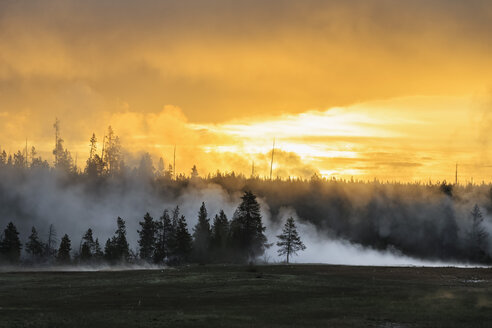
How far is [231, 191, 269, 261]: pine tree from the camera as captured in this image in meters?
181

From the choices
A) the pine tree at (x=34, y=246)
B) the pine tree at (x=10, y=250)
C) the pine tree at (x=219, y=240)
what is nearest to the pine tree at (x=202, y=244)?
the pine tree at (x=219, y=240)

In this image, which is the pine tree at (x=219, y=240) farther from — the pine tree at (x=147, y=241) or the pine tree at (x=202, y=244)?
the pine tree at (x=147, y=241)

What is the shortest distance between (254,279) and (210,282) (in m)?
7.75

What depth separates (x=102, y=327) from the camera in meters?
57.1

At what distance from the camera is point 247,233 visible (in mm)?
180750

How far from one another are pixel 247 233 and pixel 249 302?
10474 cm

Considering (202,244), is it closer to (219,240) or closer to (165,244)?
(219,240)

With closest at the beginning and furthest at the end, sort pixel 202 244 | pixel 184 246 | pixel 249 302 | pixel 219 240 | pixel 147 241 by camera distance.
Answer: pixel 249 302
pixel 184 246
pixel 219 240
pixel 147 241
pixel 202 244

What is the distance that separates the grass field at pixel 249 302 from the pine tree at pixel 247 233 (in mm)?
68416

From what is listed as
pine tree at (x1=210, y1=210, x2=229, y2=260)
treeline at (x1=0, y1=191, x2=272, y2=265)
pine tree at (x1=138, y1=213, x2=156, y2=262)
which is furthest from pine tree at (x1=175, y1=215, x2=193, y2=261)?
pine tree at (x1=138, y1=213, x2=156, y2=262)

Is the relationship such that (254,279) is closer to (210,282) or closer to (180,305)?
(210,282)

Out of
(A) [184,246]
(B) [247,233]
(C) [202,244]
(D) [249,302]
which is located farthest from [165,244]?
(D) [249,302]

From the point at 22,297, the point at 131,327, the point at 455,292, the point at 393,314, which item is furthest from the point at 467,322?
the point at 22,297

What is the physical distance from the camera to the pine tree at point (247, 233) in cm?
18100
